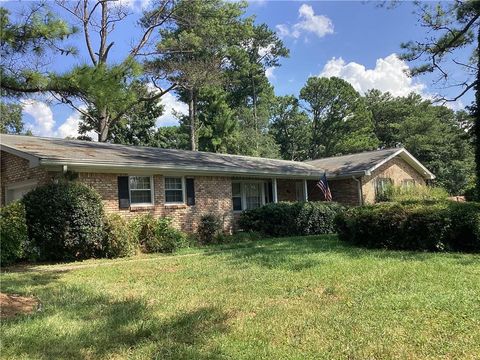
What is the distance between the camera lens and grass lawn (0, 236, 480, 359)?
4.59m

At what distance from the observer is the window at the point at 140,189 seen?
592 inches

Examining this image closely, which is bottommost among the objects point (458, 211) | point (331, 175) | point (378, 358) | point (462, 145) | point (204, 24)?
point (378, 358)

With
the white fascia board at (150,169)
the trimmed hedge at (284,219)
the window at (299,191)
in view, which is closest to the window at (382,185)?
the window at (299,191)

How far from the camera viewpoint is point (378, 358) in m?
4.24

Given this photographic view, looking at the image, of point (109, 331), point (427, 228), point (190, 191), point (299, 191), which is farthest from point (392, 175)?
point (109, 331)

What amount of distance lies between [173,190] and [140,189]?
4.69 feet

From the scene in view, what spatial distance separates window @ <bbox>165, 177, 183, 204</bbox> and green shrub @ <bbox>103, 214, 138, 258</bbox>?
3196mm

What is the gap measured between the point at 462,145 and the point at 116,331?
45.2m

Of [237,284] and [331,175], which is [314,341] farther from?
[331,175]

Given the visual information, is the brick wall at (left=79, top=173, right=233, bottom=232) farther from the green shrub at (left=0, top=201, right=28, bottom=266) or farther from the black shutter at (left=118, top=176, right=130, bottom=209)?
the green shrub at (left=0, top=201, right=28, bottom=266)

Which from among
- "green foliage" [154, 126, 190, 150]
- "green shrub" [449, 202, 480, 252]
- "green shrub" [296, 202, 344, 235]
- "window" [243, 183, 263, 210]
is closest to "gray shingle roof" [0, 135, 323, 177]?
"window" [243, 183, 263, 210]

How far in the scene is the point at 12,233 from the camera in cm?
1107

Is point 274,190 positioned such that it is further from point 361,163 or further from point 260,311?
point 260,311

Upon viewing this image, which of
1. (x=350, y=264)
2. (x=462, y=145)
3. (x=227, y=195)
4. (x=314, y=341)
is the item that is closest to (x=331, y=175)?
(x=227, y=195)
